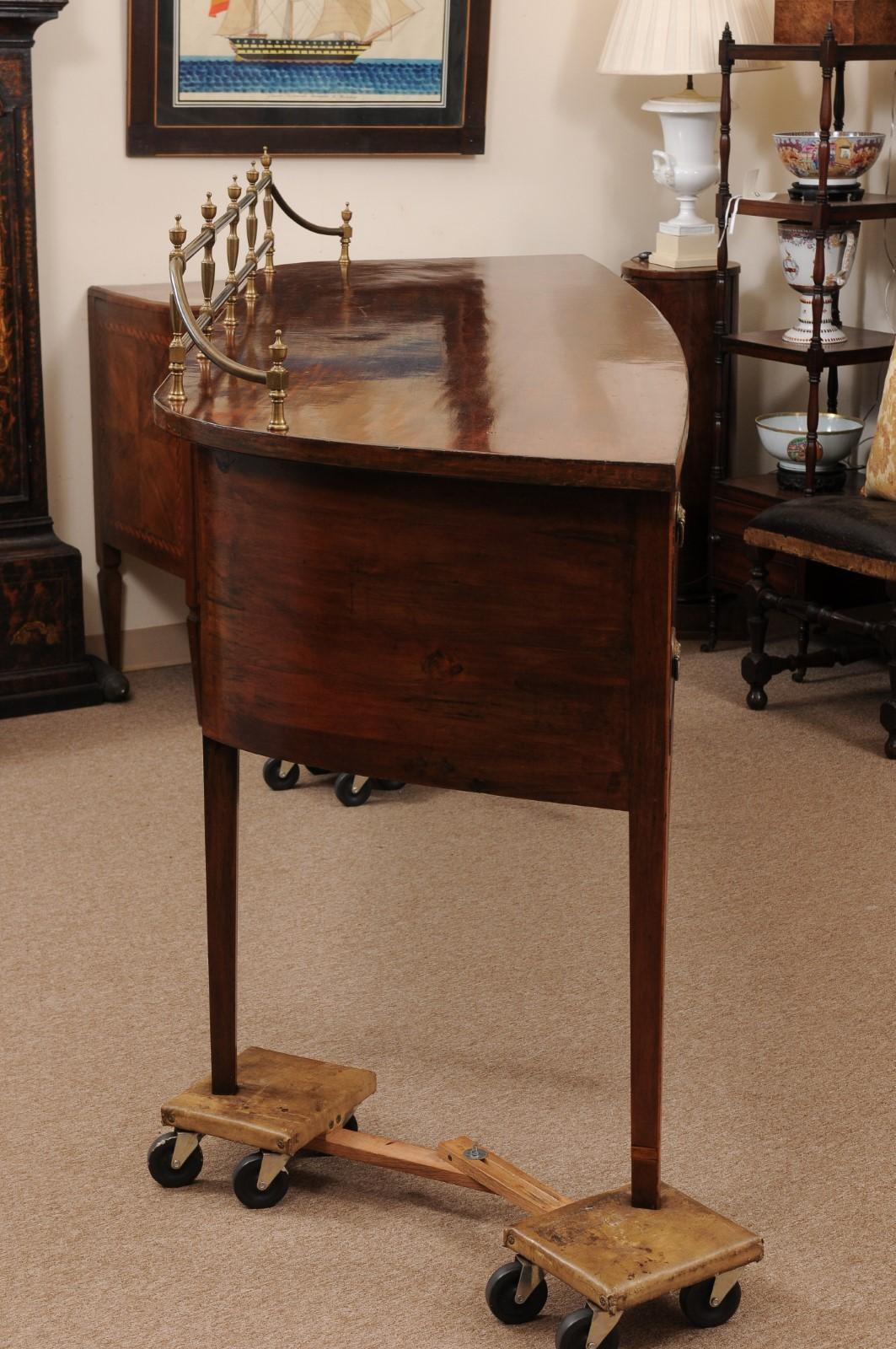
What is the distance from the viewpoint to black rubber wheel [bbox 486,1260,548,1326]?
6.30 ft

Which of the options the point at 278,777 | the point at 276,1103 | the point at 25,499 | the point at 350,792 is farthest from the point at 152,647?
the point at 276,1103

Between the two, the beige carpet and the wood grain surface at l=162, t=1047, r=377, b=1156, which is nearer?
the beige carpet

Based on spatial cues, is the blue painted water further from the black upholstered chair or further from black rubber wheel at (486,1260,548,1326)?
black rubber wheel at (486,1260,548,1326)

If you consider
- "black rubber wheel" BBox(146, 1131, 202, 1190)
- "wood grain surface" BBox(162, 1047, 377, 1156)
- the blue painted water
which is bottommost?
"black rubber wheel" BBox(146, 1131, 202, 1190)

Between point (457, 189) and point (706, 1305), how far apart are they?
3.48m

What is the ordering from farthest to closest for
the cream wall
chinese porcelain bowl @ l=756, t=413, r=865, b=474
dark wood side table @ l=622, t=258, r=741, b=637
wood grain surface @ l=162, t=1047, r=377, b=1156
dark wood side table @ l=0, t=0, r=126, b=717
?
dark wood side table @ l=622, t=258, r=741, b=637
chinese porcelain bowl @ l=756, t=413, r=865, b=474
the cream wall
dark wood side table @ l=0, t=0, r=126, b=717
wood grain surface @ l=162, t=1047, r=377, b=1156

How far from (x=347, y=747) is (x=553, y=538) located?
14.4 inches

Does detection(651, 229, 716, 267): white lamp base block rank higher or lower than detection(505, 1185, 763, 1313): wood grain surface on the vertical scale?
higher

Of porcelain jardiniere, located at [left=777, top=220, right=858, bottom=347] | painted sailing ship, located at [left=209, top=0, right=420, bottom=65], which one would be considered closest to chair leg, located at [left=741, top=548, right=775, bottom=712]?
porcelain jardiniere, located at [left=777, top=220, right=858, bottom=347]

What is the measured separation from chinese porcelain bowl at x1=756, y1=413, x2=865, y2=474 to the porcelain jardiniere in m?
0.23

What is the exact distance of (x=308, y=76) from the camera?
14.3ft

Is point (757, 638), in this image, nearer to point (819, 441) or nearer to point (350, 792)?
point (819, 441)

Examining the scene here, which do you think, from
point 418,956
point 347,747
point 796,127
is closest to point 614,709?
point 347,747

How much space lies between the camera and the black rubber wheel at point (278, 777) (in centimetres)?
364
